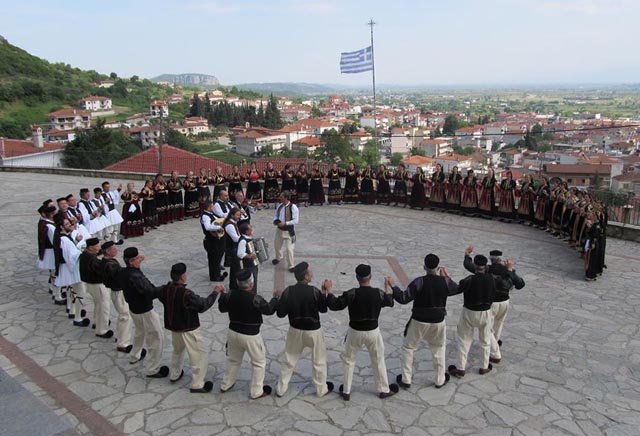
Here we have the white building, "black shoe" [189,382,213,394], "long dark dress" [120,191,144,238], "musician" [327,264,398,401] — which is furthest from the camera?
the white building

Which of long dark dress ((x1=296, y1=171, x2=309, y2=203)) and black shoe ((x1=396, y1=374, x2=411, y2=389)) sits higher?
long dark dress ((x1=296, y1=171, x2=309, y2=203))

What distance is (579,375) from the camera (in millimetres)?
6941

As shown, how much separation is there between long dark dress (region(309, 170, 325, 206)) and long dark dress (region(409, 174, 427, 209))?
2.89 metres

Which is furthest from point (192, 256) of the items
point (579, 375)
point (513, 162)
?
point (513, 162)

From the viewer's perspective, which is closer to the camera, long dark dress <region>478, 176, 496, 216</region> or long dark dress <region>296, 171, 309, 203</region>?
long dark dress <region>478, 176, 496, 216</region>

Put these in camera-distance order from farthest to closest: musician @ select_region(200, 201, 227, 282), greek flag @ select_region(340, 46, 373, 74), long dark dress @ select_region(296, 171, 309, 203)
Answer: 1. greek flag @ select_region(340, 46, 373, 74)
2. long dark dress @ select_region(296, 171, 309, 203)
3. musician @ select_region(200, 201, 227, 282)

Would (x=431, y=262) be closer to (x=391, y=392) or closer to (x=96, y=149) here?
(x=391, y=392)

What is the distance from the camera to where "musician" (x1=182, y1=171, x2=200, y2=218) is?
15.5 m

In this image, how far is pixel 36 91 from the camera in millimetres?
83750

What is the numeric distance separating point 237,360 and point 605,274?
8248 millimetres

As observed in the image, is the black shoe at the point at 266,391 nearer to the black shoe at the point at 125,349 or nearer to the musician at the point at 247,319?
the musician at the point at 247,319

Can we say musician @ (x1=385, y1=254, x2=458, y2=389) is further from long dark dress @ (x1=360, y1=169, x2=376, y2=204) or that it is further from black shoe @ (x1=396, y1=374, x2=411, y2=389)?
long dark dress @ (x1=360, y1=169, x2=376, y2=204)

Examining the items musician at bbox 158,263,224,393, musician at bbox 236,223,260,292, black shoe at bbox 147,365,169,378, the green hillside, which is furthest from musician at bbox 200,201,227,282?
the green hillside

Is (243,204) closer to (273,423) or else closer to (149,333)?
(149,333)
